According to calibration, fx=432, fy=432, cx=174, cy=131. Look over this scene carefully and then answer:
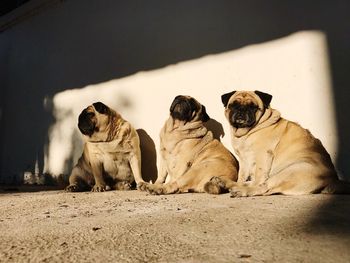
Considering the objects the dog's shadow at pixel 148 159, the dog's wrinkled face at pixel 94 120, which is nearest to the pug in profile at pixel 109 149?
the dog's wrinkled face at pixel 94 120

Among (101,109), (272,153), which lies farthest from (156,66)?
(272,153)

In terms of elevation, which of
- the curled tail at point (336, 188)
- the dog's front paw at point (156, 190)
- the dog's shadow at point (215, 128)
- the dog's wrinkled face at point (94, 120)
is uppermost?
the dog's wrinkled face at point (94, 120)

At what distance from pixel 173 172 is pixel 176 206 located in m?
1.82

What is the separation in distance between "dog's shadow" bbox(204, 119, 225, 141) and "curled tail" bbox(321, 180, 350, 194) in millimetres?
2050

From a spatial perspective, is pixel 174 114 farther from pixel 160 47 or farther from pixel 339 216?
pixel 339 216

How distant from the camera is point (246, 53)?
568cm

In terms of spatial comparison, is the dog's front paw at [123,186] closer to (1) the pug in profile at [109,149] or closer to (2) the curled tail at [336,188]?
(1) the pug in profile at [109,149]

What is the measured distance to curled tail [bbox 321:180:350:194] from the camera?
391 centimetres

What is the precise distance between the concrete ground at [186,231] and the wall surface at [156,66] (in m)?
1.73

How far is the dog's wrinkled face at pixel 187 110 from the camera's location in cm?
549

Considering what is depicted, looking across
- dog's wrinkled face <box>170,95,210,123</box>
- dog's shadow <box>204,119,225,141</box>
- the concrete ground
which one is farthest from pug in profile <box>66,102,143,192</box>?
the concrete ground

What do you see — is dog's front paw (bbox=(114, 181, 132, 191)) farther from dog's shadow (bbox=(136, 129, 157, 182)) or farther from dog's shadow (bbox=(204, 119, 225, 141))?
dog's shadow (bbox=(204, 119, 225, 141))

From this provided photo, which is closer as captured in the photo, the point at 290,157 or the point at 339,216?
the point at 339,216

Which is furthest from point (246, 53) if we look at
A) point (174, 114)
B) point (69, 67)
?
point (69, 67)
